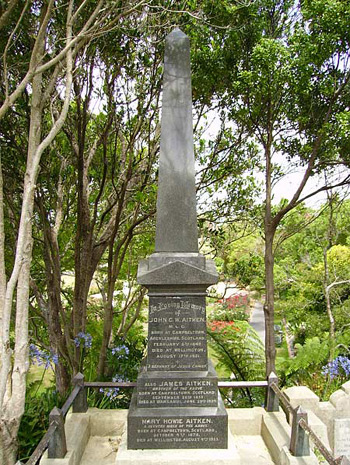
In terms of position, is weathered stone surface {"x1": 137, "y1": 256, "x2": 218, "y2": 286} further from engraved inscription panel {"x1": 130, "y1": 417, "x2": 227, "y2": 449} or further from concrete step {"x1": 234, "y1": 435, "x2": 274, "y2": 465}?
concrete step {"x1": 234, "y1": 435, "x2": 274, "y2": 465}

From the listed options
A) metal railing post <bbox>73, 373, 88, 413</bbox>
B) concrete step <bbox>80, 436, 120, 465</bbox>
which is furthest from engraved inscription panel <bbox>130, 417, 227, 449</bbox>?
metal railing post <bbox>73, 373, 88, 413</bbox>

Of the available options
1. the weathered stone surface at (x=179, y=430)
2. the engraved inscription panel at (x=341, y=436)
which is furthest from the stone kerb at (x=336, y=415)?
the weathered stone surface at (x=179, y=430)

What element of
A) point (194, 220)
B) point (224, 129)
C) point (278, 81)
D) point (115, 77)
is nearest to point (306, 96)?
point (278, 81)

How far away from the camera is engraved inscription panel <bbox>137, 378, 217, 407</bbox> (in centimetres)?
405

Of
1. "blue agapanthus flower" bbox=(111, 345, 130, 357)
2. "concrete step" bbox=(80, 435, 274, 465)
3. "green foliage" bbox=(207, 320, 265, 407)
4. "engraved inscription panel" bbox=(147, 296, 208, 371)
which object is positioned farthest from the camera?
"green foliage" bbox=(207, 320, 265, 407)

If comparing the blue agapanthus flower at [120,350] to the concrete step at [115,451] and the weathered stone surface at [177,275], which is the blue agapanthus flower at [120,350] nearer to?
the concrete step at [115,451]

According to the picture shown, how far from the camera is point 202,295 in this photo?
411 cm

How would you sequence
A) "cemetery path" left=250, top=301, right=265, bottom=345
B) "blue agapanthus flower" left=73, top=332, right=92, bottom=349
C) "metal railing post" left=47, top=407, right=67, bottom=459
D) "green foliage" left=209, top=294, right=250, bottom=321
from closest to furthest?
"metal railing post" left=47, top=407, right=67, bottom=459 < "blue agapanthus flower" left=73, top=332, right=92, bottom=349 < "green foliage" left=209, top=294, right=250, bottom=321 < "cemetery path" left=250, top=301, right=265, bottom=345

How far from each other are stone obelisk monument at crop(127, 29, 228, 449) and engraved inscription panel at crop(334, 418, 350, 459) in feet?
8.73

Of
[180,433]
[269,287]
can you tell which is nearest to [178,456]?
[180,433]

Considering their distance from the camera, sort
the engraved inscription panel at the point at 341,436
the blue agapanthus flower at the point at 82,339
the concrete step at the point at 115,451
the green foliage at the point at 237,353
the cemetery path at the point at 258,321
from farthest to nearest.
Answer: the cemetery path at the point at 258,321
the green foliage at the point at 237,353
the blue agapanthus flower at the point at 82,339
the engraved inscription panel at the point at 341,436
the concrete step at the point at 115,451

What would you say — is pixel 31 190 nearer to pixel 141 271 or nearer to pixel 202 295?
pixel 141 271

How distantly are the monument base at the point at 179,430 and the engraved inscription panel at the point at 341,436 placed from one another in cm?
268

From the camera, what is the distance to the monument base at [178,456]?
3.72 metres
